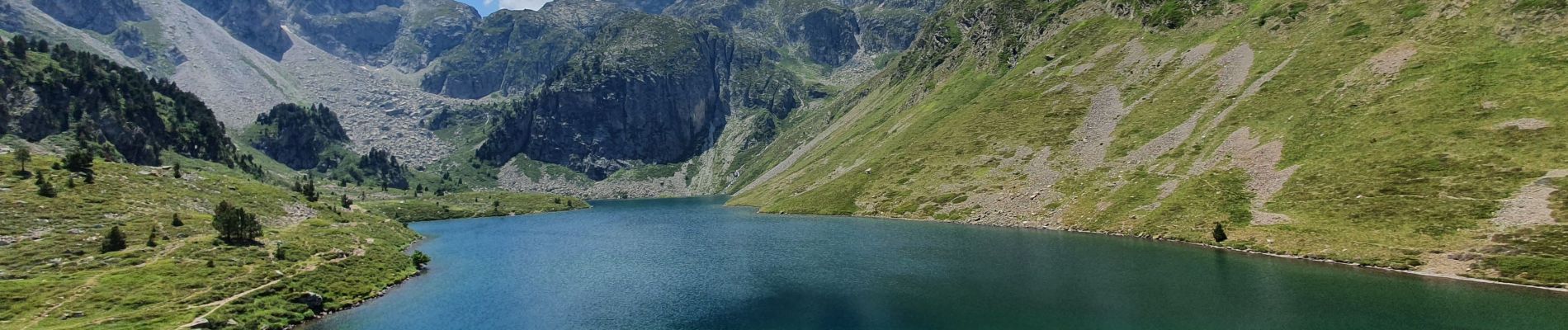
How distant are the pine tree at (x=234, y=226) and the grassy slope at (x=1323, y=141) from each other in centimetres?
11144

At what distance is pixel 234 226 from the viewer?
8462 cm

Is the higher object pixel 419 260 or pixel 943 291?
pixel 419 260

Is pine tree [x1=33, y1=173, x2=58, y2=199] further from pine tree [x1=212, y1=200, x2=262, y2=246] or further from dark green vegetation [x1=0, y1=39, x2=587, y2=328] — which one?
pine tree [x1=212, y1=200, x2=262, y2=246]

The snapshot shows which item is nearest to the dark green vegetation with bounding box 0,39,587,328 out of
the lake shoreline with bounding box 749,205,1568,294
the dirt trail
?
the lake shoreline with bounding box 749,205,1568,294

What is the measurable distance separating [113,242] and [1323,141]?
153m

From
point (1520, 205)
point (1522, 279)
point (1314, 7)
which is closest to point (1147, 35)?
point (1314, 7)

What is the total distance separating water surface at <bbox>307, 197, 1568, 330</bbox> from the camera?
51.1 meters

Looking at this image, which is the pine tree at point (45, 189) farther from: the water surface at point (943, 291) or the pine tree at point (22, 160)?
the water surface at point (943, 291)

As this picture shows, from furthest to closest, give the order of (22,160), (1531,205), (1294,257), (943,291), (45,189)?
(22,160), (45,189), (1294,257), (943,291), (1531,205)

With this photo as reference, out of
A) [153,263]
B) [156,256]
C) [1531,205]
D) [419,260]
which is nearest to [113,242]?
[156,256]

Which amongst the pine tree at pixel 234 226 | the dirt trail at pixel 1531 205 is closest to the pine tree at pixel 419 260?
the pine tree at pixel 234 226

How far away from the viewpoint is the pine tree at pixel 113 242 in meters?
74.1

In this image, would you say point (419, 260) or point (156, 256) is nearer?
point (156, 256)

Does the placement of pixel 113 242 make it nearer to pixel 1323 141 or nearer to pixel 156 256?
pixel 156 256
